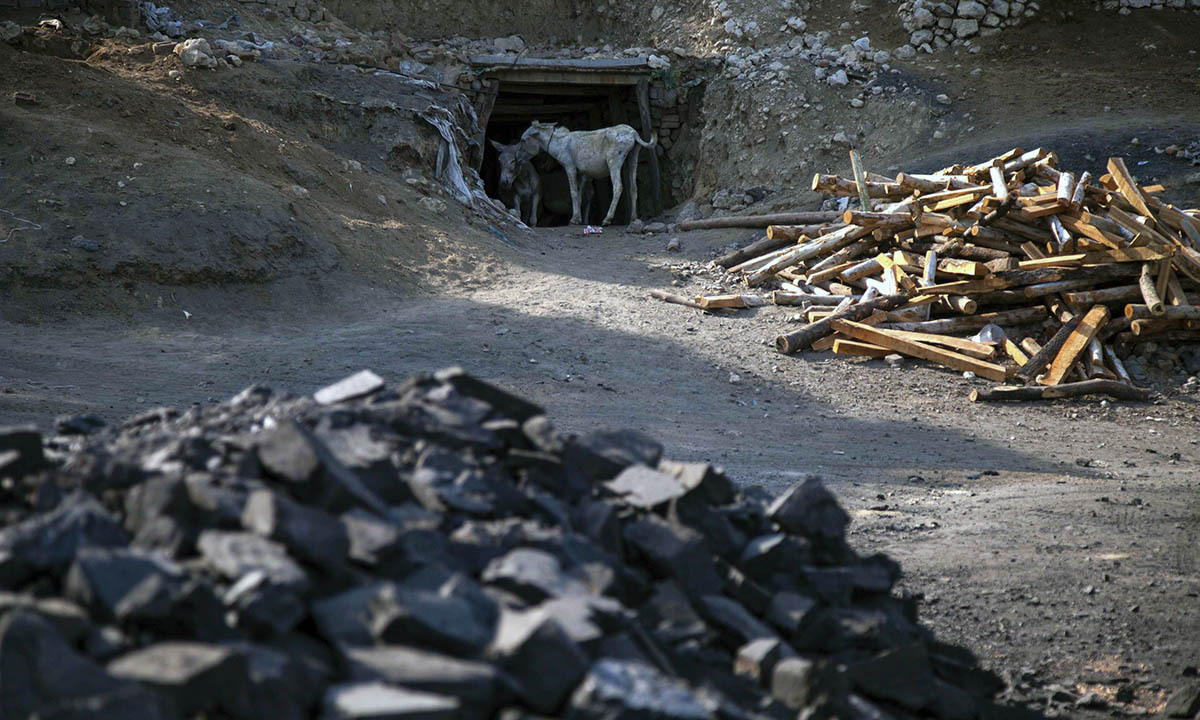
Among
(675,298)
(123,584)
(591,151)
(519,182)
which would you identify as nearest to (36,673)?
(123,584)

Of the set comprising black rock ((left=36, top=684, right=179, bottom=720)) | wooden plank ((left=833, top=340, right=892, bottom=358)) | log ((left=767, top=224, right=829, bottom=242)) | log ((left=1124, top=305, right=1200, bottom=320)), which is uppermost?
log ((left=767, top=224, right=829, bottom=242))

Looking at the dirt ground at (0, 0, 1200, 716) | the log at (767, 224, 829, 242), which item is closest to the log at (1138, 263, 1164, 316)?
the dirt ground at (0, 0, 1200, 716)

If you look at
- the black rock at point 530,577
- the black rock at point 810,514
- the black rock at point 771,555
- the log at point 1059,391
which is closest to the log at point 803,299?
the log at point 1059,391

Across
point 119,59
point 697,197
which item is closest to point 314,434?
point 119,59

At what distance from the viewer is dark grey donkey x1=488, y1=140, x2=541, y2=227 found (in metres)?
17.3

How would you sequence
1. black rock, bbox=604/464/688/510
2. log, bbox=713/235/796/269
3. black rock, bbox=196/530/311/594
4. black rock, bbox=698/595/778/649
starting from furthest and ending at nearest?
1. log, bbox=713/235/796/269
2. black rock, bbox=604/464/688/510
3. black rock, bbox=698/595/778/649
4. black rock, bbox=196/530/311/594

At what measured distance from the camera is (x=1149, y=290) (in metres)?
8.67

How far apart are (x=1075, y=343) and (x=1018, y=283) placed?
90 centimetres

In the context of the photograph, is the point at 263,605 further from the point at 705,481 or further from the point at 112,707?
the point at 705,481

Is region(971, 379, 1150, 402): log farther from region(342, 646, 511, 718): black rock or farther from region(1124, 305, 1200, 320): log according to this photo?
region(342, 646, 511, 718): black rock

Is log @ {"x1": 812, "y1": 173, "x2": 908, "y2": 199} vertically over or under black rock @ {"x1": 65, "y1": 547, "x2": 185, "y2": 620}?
over

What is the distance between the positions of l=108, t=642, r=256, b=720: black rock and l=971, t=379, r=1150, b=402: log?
7.40 metres

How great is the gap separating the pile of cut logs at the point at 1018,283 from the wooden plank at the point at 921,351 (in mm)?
13

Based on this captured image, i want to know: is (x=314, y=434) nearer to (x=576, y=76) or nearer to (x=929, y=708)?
(x=929, y=708)
